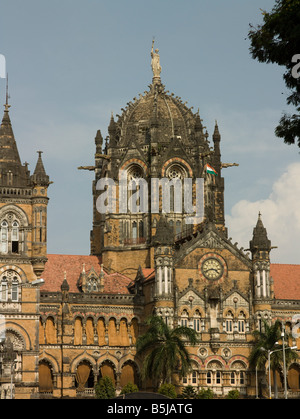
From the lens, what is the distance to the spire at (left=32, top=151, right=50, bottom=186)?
8956cm

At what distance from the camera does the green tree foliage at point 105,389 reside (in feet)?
275

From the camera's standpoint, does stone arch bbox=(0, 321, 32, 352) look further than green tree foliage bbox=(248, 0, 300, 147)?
Yes

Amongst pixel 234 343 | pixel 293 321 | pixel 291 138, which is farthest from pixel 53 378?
pixel 291 138

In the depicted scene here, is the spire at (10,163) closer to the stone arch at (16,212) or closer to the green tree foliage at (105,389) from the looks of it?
the stone arch at (16,212)

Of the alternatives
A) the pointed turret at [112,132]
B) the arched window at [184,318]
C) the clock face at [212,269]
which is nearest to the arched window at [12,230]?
the arched window at [184,318]

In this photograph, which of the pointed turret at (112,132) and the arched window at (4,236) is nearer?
the arched window at (4,236)

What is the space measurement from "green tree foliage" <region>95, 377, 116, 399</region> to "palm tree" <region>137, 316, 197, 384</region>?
10.9 ft

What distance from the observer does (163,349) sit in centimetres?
8512

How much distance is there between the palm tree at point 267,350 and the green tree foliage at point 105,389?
14.9 metres

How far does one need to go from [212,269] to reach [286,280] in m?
12.0

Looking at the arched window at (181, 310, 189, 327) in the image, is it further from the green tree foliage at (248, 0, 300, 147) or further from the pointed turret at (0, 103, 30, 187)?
the green tree foliage at (248, 0, 300, 147)

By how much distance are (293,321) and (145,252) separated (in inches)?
731

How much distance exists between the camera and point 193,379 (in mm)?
92875

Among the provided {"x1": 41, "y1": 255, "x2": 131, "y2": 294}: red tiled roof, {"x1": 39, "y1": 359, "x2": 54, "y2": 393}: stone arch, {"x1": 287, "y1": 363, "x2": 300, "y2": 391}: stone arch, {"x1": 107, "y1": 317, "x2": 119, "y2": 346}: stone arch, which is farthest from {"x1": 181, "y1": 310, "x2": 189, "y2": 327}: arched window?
{"x1": 39, "y1": 359, "x2": 54, "y2": 393}: stone arch
